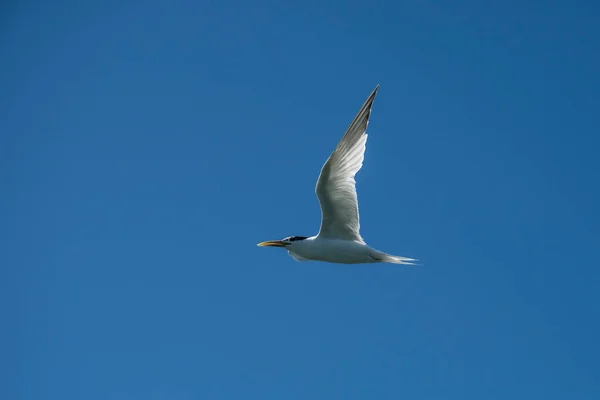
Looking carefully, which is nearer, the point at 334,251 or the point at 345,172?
the point at 345,172

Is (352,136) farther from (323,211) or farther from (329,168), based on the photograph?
(323,211)

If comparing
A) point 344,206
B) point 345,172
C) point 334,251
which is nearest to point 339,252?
point 334,251

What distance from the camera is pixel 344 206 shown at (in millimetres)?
14242

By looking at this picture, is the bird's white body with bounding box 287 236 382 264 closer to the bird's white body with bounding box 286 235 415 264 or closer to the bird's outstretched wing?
the bird's white body with bounding box 286 235 415 264

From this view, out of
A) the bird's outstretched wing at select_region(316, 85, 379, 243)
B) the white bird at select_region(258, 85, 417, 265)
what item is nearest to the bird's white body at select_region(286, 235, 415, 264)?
the white bird at select_region(258, 85, 417, 265)

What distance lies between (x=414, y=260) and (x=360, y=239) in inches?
61.2

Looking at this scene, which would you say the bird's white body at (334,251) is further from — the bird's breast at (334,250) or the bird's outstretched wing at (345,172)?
the bird's outstretched wing at (345,172)

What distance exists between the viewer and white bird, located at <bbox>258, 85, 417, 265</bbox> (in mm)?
13953

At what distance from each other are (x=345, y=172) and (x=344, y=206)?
794 mm

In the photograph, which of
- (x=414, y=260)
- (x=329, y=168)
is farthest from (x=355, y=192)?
(x=414, y=260)

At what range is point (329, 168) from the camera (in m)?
→ 13.9

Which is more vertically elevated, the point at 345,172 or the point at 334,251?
the point at 345,172

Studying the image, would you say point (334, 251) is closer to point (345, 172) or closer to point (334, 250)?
point (334, 250)

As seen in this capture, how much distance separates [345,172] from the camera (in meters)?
14.0
